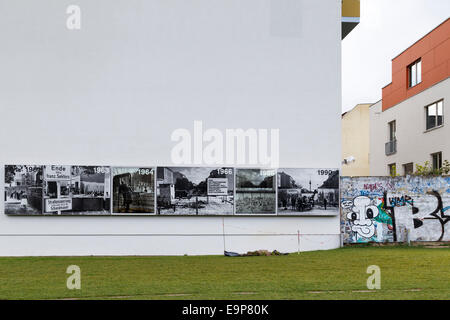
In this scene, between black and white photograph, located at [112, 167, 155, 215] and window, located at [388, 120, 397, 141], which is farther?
window, located at [388, 120, 397, 141]

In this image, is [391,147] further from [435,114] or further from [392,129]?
[435,114]

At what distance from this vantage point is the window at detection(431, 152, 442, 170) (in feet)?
97.8

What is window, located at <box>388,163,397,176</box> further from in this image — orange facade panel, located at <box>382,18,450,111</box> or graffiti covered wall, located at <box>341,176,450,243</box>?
graffiti covered wall, located at <box>341,176,450,243</box>

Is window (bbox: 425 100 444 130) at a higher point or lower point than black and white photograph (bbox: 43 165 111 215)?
higher

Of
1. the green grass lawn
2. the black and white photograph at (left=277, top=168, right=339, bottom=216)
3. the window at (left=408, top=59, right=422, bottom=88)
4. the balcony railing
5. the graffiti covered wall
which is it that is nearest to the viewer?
the green grass lawn

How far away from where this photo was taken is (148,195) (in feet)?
61.0

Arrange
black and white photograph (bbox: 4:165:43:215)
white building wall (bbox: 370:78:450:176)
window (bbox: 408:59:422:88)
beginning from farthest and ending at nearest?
window (bbox: 408:59:422:88) < white building wall (bbox: 370:78:450:176) < black and white photograph (bbox: 4:165:43:215)

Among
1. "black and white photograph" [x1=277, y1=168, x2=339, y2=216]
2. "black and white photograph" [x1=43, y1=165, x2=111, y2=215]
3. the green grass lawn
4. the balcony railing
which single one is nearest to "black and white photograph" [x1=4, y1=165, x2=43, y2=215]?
"black and white photograph" [x1=43, y1=165, x2=111, y2=215]

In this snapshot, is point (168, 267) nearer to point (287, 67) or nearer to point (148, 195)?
point (148, 195)

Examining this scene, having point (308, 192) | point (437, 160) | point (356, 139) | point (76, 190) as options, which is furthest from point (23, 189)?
point (356, 139)

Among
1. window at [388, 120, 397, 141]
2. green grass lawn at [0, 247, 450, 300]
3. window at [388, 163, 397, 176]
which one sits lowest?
green grass lawn at [0, 247, 450, 300]

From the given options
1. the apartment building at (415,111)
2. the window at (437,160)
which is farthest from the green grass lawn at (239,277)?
the apartment building at (415,111)

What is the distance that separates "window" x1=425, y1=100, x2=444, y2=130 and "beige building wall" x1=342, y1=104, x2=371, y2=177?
1796cm
